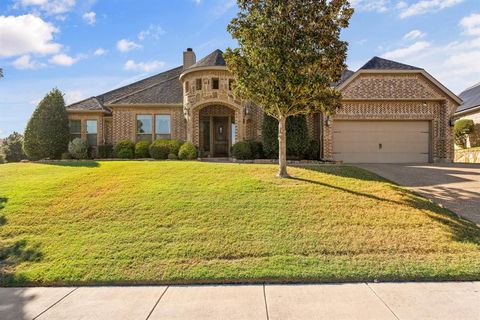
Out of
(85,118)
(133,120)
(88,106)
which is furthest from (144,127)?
(88,106)

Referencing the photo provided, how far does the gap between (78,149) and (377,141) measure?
15864mm

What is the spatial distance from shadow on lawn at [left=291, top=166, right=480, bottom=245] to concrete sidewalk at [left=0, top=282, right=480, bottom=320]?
185 cm

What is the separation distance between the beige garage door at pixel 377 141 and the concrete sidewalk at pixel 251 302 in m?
12.0

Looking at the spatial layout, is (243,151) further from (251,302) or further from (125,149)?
(251,302)

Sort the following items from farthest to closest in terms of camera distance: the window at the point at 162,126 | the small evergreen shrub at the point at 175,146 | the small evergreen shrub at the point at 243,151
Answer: the window at the point at 162,126
the small evergreen shrub at the point at 175,146
the small evergreen shrub at the point at 243,151

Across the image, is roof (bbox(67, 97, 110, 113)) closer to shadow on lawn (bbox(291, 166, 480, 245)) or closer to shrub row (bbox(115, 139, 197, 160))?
shrub row (bbox(115, 139, 197, 160))

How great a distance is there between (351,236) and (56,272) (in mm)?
5317

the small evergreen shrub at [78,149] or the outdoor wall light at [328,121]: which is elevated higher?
the outdoor wall light at [328,121]

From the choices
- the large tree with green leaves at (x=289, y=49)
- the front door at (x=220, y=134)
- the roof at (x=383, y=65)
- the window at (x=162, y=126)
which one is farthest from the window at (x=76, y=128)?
the roof at (x=383, y=65)

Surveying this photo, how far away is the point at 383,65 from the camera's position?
1645 cm

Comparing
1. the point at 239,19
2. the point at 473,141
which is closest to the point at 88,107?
the point at 239,19

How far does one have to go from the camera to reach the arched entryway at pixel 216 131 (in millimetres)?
18188

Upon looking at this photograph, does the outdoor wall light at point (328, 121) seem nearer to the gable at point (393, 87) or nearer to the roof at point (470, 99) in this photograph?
the gable at point (393, 87)

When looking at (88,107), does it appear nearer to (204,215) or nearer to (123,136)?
(123,136)
